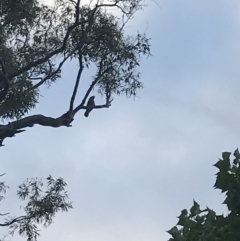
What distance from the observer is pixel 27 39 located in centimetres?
1553

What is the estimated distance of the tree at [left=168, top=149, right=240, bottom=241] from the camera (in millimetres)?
5129

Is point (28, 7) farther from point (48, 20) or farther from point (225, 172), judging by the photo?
A: point (225, 172)

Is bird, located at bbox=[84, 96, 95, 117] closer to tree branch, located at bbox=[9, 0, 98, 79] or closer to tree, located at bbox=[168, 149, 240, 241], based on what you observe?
tree branch, located at bbox=[9, 0, 98, 79]

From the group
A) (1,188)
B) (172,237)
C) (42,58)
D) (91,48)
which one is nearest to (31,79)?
(42,58)

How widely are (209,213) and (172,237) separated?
0.38m

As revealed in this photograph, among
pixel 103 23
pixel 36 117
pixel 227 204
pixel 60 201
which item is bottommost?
pixel 227 204

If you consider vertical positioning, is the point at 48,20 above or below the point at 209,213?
above

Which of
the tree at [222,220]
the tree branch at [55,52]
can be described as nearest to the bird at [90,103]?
the tree branch at [55,52]

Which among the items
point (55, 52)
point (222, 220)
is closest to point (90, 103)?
point (55, 52)

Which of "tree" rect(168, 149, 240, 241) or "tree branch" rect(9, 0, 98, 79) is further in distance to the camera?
"tree branch" rect(9, 0, 98, 79)

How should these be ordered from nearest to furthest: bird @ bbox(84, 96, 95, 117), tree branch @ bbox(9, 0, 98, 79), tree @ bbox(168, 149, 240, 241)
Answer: tree @ bbox(168, 149, 240, 241) → tree branch @ bbox(9, 0, 98, 79) → bird @ bbox(84, 96, 95, 117)

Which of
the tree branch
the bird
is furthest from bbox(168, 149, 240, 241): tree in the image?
the bird

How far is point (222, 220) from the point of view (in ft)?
17.0

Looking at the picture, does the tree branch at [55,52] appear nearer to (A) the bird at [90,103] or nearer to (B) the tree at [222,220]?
(A) the bird at [90,103]
